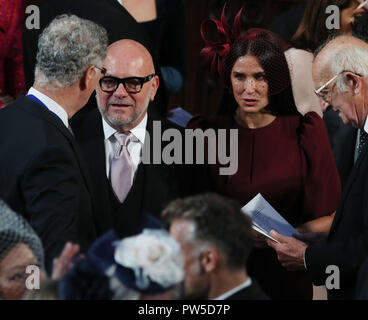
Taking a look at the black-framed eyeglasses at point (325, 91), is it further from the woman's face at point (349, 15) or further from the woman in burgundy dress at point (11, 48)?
the woman in burgundy dress at point (11, 48)

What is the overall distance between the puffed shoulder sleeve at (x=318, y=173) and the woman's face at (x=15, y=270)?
1.36 meters

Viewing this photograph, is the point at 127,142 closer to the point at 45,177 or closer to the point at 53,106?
the point at 53,106

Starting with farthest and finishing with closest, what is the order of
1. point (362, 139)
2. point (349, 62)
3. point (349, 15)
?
point (349, 15) → point (362, 139) → point (349, 62)

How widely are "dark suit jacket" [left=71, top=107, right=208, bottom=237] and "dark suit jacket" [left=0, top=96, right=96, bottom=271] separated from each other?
0.59 feet

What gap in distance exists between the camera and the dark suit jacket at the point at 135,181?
3795 millimetres

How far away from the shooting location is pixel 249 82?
157 inches

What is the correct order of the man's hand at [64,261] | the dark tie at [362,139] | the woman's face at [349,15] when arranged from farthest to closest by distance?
1. the woman's face at [349,15]
2. the dark tie at [362,139]
3. the man's hand at [64,261]

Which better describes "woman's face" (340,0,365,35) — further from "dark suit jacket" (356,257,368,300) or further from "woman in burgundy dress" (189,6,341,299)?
"dark suit jacket" (356,257,368,300)

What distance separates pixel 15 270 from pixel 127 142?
900 millimetres

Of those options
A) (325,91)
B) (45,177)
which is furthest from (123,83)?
(325,91)

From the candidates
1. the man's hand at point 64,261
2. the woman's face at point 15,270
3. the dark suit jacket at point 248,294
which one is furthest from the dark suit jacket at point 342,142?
the woman's face at point 15,270
